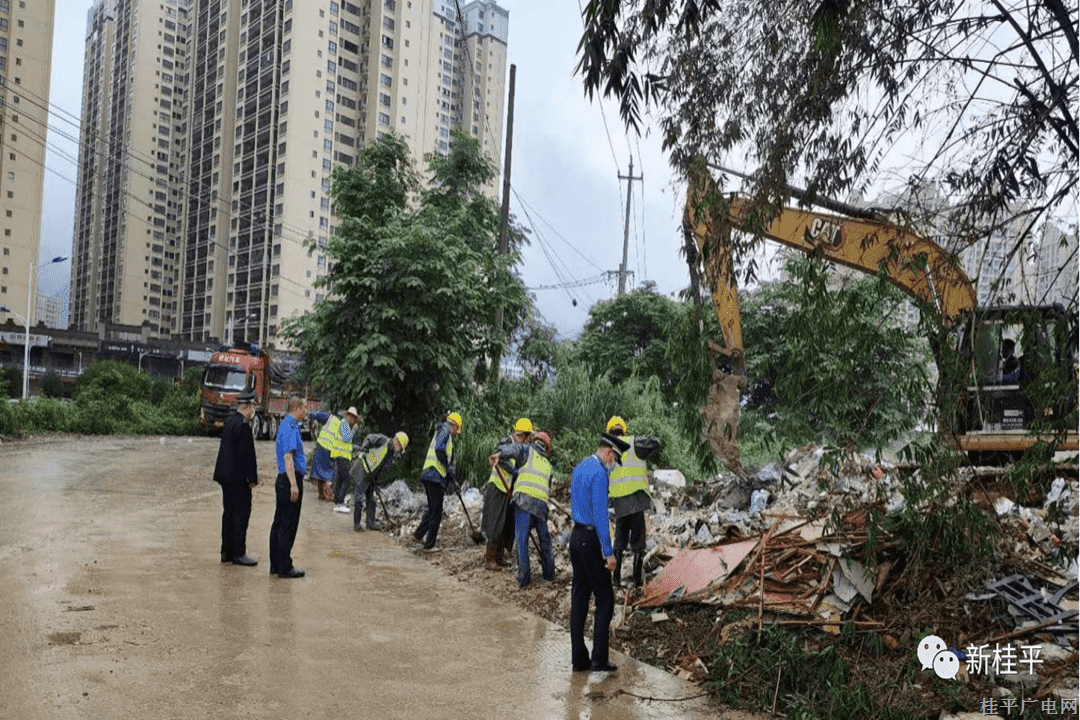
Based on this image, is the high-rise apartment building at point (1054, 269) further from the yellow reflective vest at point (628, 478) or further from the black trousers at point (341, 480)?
the black trousers at point (341, 480)

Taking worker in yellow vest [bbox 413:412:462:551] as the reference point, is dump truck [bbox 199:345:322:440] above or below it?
above

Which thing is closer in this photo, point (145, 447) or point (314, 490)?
point (314, 490)

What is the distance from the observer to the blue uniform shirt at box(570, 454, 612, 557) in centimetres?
595

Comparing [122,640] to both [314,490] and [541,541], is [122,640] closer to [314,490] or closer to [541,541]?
[541,541]

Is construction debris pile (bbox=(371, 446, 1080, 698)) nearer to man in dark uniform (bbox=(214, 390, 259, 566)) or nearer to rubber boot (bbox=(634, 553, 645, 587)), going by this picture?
rubber boot (bbox=(634, 553, 645, 587))

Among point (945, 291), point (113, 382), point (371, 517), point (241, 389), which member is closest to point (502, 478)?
point (371, 517)

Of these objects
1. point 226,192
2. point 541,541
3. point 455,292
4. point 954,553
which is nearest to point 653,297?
point 455,292

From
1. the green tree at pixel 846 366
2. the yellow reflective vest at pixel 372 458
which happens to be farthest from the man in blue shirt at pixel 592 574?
the yellow reflective vest at pixel 372 458

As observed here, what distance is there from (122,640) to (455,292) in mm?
10982

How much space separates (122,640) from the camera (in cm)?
593

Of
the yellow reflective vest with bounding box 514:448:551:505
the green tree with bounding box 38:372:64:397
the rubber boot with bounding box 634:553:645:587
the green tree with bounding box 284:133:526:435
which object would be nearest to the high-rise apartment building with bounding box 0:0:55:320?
the green tree with bounding box 38:372:64:397

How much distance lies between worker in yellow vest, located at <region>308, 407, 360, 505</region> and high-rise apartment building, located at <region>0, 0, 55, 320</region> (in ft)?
172

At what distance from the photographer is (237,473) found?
28.1 feet

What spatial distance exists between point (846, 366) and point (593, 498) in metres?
2.00
